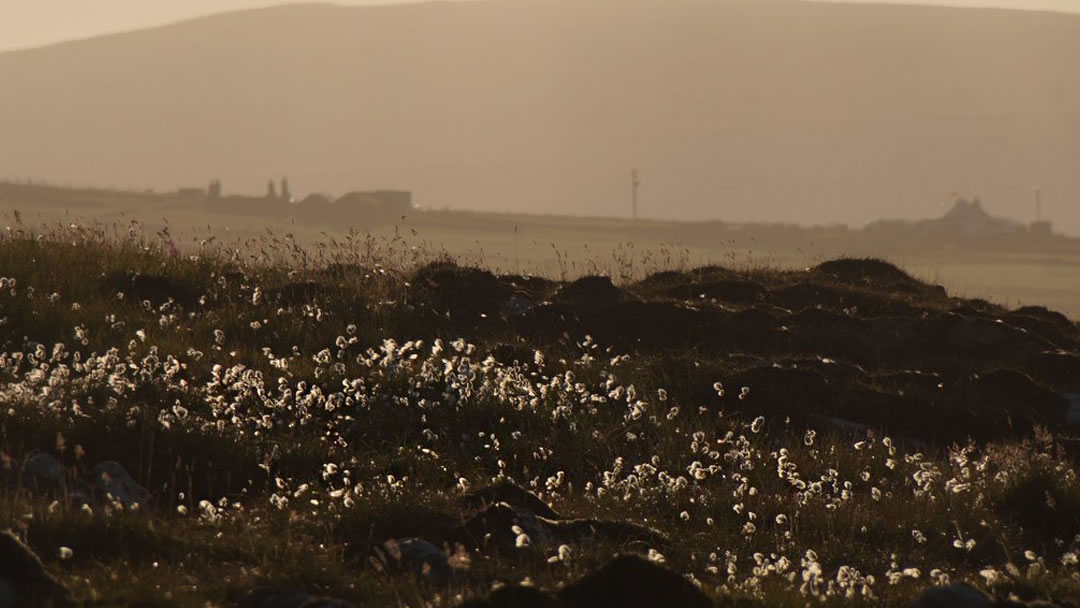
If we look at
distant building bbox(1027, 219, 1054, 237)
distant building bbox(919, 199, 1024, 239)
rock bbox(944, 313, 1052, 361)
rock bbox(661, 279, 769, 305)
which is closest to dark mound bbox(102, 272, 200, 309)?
rock bbox(661, 279, 769, 305)

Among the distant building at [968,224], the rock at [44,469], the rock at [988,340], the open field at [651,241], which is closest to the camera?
the rock at [44,469]

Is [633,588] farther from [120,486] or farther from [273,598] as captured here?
[120,486]

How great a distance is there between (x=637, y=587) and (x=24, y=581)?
2.83m

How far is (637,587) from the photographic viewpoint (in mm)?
6828

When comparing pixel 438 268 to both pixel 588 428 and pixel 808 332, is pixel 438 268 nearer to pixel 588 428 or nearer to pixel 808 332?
pixel 808 332

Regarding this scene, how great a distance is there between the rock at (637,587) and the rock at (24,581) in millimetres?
2340

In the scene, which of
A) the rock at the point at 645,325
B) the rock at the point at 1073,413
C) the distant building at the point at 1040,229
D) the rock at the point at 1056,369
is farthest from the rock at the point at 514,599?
the distant building at the point at 1040,229

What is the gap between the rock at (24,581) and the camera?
22.0 feet

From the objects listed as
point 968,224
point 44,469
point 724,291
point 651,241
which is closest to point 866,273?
point 724,291

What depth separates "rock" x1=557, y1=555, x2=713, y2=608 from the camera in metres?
6.80

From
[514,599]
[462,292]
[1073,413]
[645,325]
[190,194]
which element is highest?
[190,194]

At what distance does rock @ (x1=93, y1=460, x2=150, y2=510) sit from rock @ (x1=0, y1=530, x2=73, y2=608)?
2.18 metres

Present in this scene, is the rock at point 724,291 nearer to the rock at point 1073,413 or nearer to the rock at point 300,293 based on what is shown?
the rock at point 300,293

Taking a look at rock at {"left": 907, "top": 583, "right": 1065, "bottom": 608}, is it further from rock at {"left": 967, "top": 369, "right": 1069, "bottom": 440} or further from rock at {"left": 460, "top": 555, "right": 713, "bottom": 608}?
rock at {"left": 967, "top": 369, "right": 1069, "bottom": 440}
